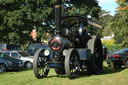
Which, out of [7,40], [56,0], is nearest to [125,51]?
[56,0]

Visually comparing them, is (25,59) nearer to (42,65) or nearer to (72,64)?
(42,65)

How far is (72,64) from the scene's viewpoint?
1130cm

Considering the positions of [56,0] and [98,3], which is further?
[98,3]

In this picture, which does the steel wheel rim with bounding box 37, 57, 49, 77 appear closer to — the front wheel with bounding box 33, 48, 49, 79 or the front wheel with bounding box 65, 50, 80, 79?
the front wheel with bounding box 33, 48, 49, 79

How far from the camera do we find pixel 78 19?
13.3m

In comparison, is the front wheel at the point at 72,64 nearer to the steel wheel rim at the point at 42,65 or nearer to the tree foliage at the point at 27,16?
the steel wheel rim at the point at 42,65

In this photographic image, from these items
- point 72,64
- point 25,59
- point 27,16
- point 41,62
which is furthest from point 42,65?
point 27,16

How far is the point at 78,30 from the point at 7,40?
26792 millimetres

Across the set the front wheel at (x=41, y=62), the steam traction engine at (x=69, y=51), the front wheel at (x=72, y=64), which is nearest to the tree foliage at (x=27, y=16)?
the steam traction engine at (x=69, y=51)

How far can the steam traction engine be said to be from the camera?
1136 cm

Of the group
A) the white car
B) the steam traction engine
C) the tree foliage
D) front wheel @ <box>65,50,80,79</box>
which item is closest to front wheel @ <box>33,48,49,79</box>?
the steam traction engine

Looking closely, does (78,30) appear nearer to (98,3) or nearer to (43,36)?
(43,36)

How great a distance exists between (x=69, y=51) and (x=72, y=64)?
0.63 m

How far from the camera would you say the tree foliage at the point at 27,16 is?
36.2 meters
